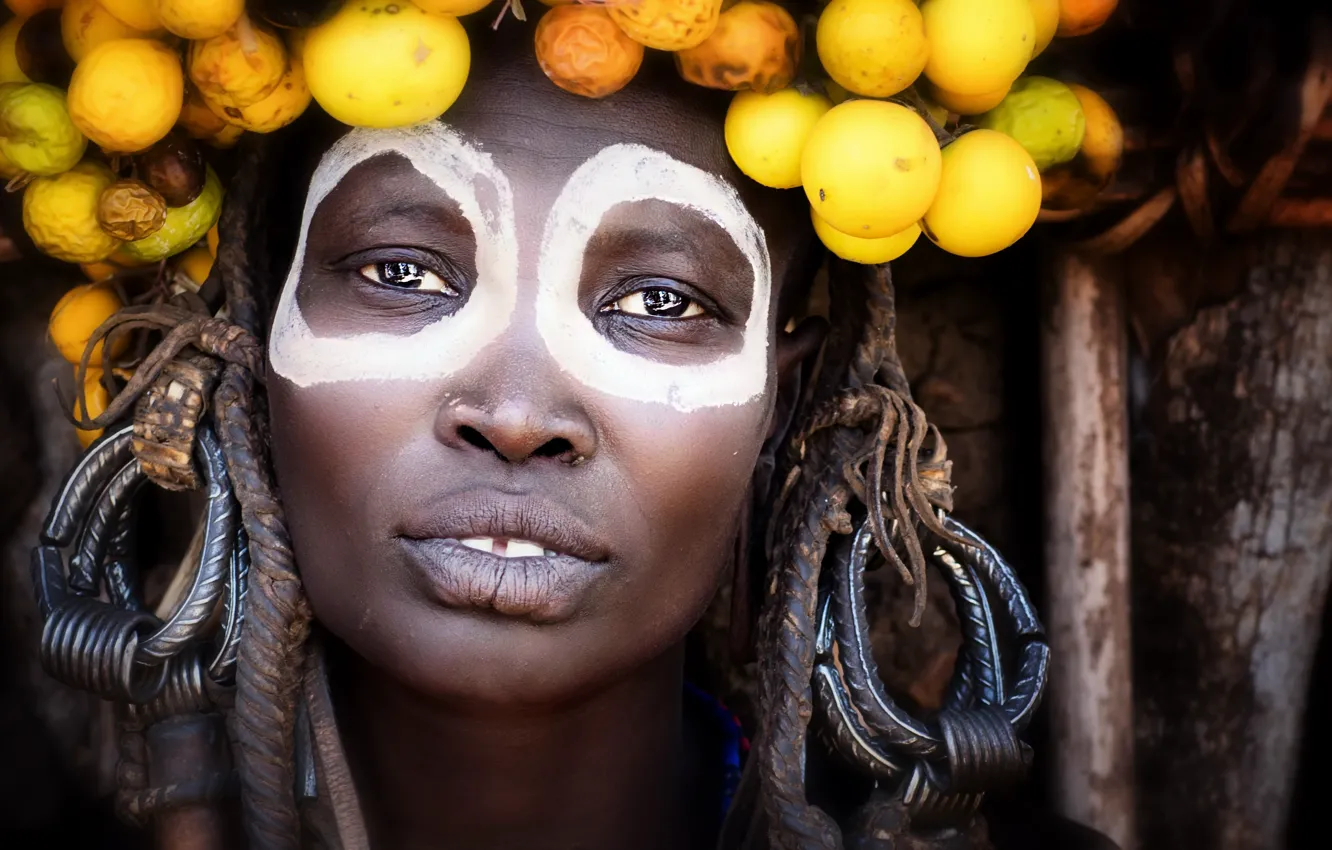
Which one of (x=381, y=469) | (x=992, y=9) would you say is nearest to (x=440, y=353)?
(x=381, y=469)

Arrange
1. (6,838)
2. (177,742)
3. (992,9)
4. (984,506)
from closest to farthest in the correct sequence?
1. (992,9)
2. (177,742)
3. (6,838)
4. (984,506)

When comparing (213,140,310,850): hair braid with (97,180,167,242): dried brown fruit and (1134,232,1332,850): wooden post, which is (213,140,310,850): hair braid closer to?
(97,180,167,242): dried brown fruit

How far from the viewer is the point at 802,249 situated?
81.8 inches

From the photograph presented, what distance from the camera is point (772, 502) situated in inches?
88.0

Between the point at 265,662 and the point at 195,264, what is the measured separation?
0.72 metres

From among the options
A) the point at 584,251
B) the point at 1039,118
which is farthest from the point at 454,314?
the point at 1039,118

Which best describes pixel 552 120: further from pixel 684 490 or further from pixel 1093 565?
pixel 1093 565

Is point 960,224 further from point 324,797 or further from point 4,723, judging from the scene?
point 4,723

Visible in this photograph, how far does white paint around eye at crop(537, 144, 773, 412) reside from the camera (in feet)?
5.84

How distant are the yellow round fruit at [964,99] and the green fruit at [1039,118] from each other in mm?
94

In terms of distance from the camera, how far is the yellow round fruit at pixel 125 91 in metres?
1.71

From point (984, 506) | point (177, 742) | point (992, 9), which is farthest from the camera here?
point (984, 506)

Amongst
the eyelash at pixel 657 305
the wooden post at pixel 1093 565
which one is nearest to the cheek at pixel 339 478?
the eyelash at pixel 657 305

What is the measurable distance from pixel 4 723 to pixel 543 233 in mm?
1645
